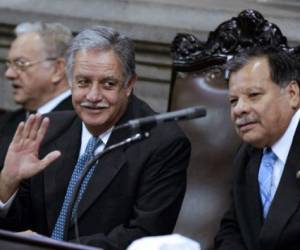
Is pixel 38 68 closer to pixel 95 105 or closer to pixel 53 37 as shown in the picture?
pixel 53 37

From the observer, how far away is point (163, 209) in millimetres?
3068

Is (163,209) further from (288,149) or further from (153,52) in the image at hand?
(153,52)

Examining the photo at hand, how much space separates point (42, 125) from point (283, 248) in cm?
80

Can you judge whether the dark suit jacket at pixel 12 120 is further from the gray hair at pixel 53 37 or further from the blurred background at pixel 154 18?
the blurred background at pixel 154 18

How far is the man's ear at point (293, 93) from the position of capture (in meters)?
2.99

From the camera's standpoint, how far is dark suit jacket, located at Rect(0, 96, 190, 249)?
121 inches

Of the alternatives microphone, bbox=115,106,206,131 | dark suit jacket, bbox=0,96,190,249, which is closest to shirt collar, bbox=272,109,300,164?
dark suit jacket, bbox=0,96,190,249

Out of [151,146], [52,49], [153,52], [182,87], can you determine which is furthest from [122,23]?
[151,146]

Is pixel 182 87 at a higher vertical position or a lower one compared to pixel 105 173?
higher

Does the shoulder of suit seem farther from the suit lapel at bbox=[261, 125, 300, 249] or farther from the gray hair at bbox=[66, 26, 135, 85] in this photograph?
the suit lapel at bbox=[261, 125, 300, 249]

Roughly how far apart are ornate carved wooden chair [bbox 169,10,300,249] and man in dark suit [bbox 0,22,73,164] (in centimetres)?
91

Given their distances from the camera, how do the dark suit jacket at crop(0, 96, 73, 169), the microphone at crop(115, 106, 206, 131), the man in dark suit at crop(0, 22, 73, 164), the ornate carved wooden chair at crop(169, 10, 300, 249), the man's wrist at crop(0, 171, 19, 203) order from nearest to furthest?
the microphone at crop(115, 106, 206, 131) → the man's wrist at crop(0, 171, 19, 203) → the ornate carved wooden chair at crop(169, 10, 300, 249) → the dark suit jacket at crop(0, 96, 73, 169) → the man in dark suit at crop(0, 22, 73, 164)

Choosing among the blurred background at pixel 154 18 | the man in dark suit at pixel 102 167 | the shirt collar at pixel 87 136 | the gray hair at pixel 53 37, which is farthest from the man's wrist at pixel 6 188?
the blurred background at pixel 154 18

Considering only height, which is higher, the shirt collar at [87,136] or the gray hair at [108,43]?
the gray hair at [108,43]
